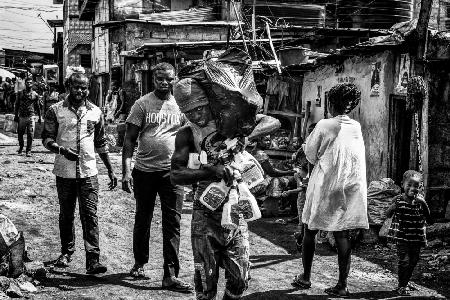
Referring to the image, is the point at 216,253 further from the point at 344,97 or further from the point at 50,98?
the point at 50,98

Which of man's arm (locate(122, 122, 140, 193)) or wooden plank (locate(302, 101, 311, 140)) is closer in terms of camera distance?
man's arm (locate(122, 122, 140, 193))

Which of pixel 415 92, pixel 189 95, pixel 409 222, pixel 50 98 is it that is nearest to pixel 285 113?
pixel 415 92

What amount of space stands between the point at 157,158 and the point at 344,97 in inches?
73.0

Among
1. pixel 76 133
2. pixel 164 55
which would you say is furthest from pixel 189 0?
pixel 76 133

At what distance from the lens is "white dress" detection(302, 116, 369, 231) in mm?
6035

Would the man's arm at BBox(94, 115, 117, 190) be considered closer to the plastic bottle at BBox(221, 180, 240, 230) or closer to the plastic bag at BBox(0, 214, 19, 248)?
the plastic bag at BBox(0, 214, 19, 248)

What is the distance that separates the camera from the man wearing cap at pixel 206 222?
4.52 meters

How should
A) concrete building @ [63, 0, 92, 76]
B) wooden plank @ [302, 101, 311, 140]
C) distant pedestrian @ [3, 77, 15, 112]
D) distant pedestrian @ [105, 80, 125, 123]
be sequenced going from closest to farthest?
wooden plank @ [302, 101, 311, 140], distant pedestrian @ [105, 80, 125, 123], distant pedestrian @ [3, 77, 15, 112], concrete building @ [63, 0, 92, 76]

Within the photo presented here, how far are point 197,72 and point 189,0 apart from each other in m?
24.1

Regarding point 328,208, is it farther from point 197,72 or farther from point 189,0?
point 189,0

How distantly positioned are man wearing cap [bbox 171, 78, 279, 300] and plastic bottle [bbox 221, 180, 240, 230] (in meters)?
0.13

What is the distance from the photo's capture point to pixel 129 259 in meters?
7.51

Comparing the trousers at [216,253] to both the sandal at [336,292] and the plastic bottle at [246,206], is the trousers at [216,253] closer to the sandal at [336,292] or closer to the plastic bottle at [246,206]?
the plastic bottle at [246,206]

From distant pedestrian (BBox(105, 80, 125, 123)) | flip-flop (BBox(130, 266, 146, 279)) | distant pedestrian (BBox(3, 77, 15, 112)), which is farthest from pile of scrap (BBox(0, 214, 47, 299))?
distant pedestrian (BBox(3, 77, 15, 112))
